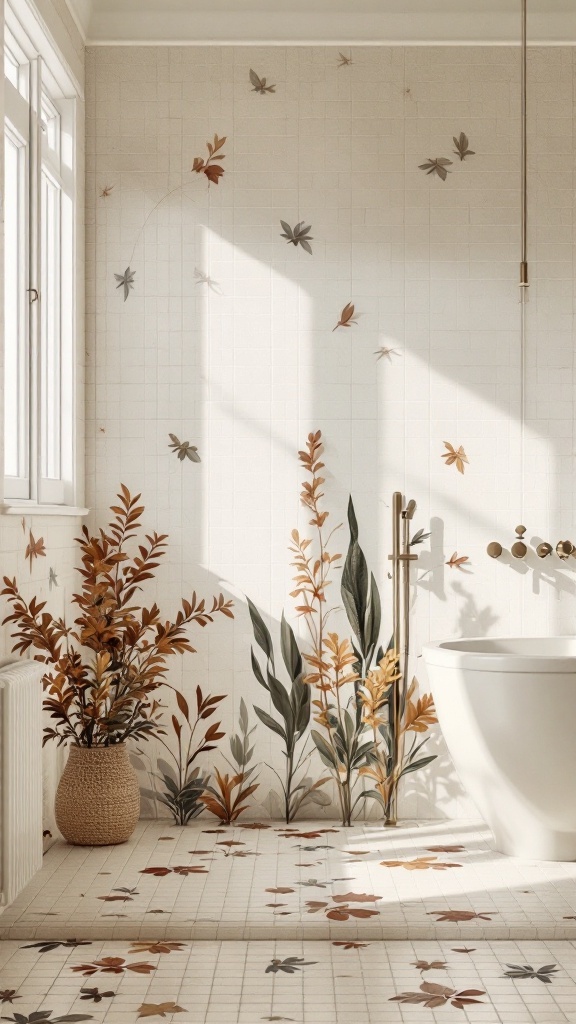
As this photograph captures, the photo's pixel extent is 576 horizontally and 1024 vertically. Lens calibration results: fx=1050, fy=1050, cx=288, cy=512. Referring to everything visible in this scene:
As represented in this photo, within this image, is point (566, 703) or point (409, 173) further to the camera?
point (409, 173)

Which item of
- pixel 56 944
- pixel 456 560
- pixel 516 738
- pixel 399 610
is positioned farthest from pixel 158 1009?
pixel 456 560

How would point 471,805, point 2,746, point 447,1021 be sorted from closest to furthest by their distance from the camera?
point 447,1021 → point 2,746 → point 471,805

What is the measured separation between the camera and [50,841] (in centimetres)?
304

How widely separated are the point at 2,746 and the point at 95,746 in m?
0.76

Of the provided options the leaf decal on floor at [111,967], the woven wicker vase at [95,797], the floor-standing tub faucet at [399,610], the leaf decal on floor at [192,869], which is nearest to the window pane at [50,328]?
the woven wicker vase at [95,797]

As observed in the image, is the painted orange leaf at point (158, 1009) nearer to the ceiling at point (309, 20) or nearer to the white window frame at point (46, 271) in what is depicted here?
the white window frame at point (46, 271)

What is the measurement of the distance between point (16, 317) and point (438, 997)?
1.96 m

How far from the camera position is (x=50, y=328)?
320cm

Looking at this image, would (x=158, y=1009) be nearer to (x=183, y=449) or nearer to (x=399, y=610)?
(x=399, y=610)

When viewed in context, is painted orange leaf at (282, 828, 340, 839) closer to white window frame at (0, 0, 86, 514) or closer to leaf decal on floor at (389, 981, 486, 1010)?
leaf decal on floor at (389, 981, 486, 1010)

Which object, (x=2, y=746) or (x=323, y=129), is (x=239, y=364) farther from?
(x=2, y=746)

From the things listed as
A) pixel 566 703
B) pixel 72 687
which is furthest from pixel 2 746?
pixel 566 703

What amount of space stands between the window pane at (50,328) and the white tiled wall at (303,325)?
0.17 metres

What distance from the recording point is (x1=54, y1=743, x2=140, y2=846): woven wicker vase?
9.66 ft
